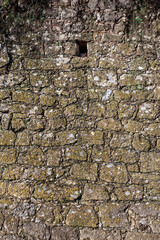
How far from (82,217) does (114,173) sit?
2.06 ft

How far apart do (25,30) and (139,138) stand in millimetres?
2155

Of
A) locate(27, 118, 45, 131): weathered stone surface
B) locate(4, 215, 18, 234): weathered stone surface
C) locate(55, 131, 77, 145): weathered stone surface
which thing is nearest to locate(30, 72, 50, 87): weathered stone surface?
locate(27, 118, 45, 131): weathered stone surface

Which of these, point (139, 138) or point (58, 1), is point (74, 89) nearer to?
point (139, 138)

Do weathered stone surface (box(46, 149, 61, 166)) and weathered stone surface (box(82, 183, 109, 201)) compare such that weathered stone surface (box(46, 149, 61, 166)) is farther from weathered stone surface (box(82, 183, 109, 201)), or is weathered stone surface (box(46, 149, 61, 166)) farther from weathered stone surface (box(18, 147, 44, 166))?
weathered stone surface (box(82, 183, 109, 201))

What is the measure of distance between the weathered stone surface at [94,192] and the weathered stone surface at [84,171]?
0.09m

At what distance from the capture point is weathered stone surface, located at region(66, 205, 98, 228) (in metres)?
2.56

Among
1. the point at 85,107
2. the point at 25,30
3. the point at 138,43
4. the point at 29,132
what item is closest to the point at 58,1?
the point at 25,30

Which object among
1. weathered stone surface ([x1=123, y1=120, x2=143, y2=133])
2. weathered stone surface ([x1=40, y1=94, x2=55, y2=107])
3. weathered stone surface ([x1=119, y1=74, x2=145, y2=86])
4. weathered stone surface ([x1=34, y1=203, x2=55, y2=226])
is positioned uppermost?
weathered stone surface ([x1=119, y1=74, x2=145, y2=86])

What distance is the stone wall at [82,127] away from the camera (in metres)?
2.58

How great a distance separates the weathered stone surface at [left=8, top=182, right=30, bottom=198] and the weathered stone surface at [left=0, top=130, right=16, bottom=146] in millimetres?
511

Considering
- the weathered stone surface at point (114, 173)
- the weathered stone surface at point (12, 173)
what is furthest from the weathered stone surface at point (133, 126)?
the weathered stone surface at point (12, 173)

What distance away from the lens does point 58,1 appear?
3219 millimetres

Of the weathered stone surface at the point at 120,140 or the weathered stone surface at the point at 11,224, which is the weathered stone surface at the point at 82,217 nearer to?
the weathered stone surface at the point at 11,224

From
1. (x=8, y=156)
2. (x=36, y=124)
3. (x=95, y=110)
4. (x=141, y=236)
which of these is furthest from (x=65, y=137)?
(x=141, y=236)
